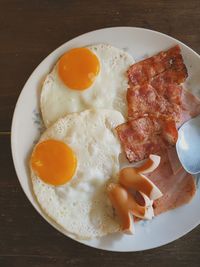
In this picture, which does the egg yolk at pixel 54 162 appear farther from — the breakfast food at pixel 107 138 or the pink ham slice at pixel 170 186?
the pink ham slice at pixel 170 186

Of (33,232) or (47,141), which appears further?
(33,232)

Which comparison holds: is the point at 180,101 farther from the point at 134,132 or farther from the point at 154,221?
the point at 154,221

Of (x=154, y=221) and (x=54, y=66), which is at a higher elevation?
(x=54, y=66)

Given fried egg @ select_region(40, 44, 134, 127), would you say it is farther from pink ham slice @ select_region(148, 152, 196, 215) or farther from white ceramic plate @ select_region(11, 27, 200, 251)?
pink ham slice @ select_region(148, 152, 196, 215)

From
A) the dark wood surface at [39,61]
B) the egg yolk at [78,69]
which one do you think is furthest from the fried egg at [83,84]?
the dark wood surface at [39,61]

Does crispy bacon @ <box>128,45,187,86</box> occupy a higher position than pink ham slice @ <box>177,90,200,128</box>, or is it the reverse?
crispy bacon @ <box>128,45,187,86</box>

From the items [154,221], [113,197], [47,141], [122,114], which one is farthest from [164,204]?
[47,141]

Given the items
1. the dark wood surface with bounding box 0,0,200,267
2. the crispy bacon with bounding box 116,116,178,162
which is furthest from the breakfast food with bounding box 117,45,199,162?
the dark wood surface with bounding box 0,0,200,267
